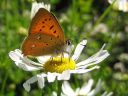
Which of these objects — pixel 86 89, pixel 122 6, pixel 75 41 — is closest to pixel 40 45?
pixel 86 89

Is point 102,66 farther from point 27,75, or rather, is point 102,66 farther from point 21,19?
point 21,19

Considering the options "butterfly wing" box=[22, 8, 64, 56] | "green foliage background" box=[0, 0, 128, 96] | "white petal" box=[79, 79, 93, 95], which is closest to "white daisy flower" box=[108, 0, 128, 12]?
"green foliage background" box=[0, 0, 128, 96]

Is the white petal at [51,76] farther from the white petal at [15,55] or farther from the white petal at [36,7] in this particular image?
the white petal at [36,7]

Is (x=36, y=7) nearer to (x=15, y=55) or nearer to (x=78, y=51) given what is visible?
(x=78, y=51)

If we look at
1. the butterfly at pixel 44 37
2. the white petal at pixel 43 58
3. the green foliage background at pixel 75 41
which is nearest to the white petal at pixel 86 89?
the green foliage background at pixel 75 41

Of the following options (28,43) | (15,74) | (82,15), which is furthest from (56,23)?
(82,15)

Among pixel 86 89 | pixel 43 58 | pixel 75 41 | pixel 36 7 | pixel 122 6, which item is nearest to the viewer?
pixel 43 58

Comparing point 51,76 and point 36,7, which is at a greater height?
point 36,7
